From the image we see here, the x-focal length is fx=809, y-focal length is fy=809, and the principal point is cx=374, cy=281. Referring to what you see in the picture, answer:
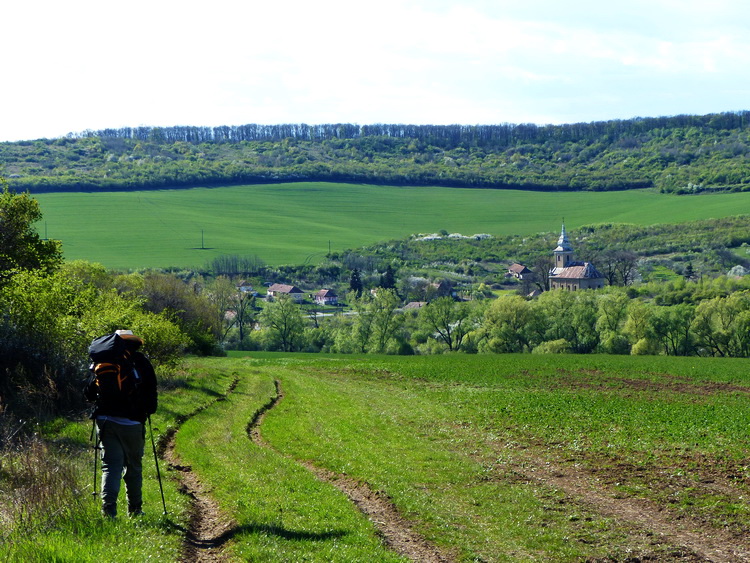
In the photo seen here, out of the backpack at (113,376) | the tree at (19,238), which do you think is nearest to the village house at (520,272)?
the tree at (19,238)

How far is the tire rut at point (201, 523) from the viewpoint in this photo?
10594mm

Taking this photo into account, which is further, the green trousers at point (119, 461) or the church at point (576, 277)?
the church at point (576, 277)

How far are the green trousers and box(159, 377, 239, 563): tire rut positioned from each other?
100 centimetres

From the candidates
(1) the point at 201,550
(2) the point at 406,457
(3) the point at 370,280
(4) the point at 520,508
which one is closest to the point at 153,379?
(1) the point at 201,550

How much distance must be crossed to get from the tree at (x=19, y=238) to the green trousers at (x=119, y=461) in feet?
66.9

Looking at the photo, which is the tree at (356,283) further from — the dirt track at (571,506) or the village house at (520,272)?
the dirt track at (571,506)

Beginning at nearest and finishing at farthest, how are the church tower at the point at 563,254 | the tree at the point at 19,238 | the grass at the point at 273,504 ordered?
1. the grass at the point at 273,504
2. the tree at the point at 19,238
3. the church tower at the point at 563,254

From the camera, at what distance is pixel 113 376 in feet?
37.8

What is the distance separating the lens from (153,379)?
39.0ft

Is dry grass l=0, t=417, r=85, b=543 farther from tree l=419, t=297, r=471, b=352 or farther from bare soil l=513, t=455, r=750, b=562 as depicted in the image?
tree l=419, t=297, r=471, b=352

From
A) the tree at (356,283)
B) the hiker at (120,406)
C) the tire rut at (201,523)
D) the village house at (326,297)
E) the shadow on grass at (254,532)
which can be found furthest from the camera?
the tree at (356,283)

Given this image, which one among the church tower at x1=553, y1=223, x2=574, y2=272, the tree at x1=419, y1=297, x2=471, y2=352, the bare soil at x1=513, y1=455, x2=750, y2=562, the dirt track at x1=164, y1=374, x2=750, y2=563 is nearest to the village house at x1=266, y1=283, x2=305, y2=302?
the church tower at x1=553, y1=223, x2=574, y2=272

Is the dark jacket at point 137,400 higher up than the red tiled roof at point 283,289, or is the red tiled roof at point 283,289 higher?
the dark jacket at point 137,400

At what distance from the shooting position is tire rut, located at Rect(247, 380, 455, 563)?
11.6m
